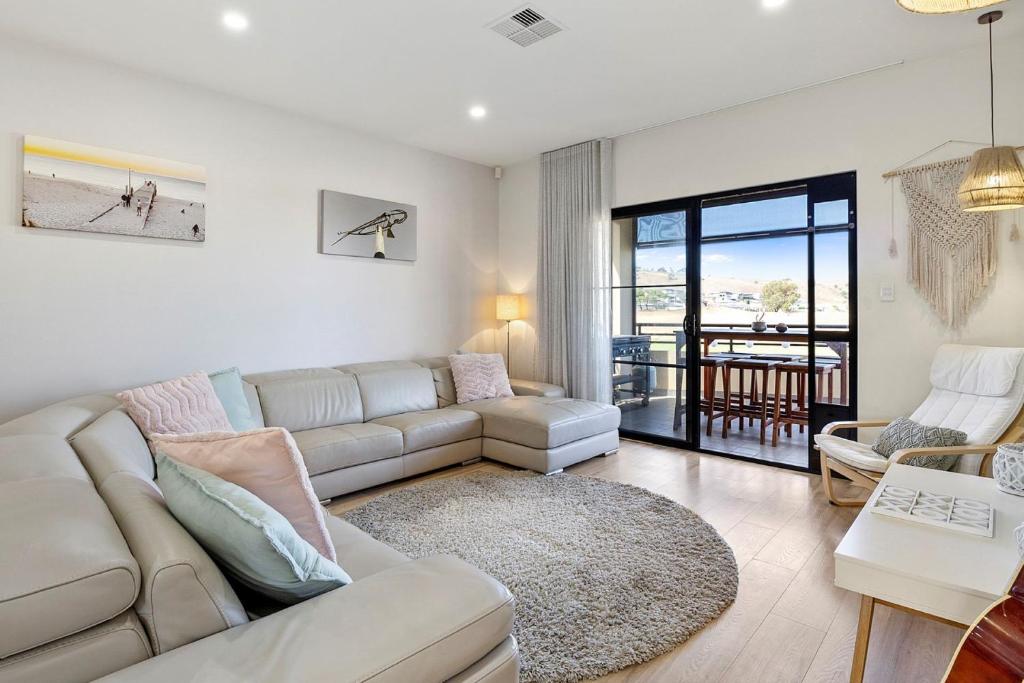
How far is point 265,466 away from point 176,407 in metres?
1.70

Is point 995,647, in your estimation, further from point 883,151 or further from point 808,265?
point 883,151

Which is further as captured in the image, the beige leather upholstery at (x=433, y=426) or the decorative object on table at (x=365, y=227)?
the decorative object on table at (x=365, y=227)

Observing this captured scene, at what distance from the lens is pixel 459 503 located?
10.6 feet

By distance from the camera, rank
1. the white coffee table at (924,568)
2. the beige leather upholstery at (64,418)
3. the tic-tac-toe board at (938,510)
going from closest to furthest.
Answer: the white coffee table at (924,568), the tic-tac-toe board at (938,510), the beige leather upholstery at (64,418)

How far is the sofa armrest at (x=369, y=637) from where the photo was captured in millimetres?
862

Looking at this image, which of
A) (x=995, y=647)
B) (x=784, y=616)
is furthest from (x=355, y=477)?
(x=995, y=647)

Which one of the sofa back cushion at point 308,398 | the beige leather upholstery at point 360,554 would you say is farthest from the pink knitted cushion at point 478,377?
the beige leather upholstery at point 360,554

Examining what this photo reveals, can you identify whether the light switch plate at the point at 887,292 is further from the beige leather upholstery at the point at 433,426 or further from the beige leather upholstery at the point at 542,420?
the beige leather upholstery at the point at 433,426

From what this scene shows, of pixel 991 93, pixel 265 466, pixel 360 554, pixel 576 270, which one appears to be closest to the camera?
pixel 265 466

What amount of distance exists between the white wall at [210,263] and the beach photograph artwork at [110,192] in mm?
69

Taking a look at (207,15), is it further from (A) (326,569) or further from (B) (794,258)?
(B) (794,258)

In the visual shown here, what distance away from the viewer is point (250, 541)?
41.3 inches

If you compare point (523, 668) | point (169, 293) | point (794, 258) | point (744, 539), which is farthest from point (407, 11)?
point (794, 258)

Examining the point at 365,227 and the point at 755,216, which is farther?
the point at 365,227
